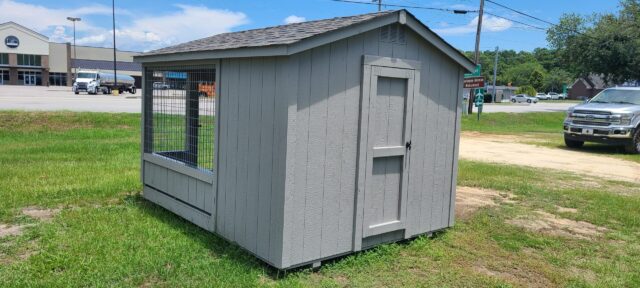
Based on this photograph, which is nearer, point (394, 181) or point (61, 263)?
point (61, 263)

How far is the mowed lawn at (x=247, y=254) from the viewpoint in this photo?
13.7ft

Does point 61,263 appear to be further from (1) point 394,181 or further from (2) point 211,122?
(1) point 394,181

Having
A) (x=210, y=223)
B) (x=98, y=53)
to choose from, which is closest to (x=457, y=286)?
(x=210, y=223)

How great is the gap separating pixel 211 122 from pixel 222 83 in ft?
2.66

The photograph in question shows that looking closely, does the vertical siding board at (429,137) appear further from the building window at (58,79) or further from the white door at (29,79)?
the building window at (58,79)

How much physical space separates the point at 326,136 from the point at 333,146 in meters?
0.12

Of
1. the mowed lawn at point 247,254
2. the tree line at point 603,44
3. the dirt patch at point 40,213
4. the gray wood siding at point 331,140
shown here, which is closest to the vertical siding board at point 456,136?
the mowed lawn at point 247,254

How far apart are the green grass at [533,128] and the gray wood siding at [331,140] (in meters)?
10.9

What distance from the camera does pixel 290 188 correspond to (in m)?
4.12

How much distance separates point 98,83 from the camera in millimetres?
44281

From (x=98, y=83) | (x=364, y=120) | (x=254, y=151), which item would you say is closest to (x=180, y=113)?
(x=254, y=151)

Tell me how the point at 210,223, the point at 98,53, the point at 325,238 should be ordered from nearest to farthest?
the point at 325,238 < the point at 210,223 < the point at 98,53

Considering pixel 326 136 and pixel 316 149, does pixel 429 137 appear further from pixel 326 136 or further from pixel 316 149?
pixel 316 149

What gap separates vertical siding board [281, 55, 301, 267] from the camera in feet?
13.2
